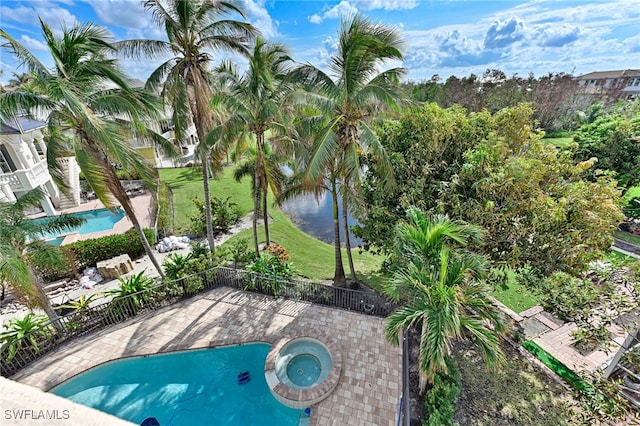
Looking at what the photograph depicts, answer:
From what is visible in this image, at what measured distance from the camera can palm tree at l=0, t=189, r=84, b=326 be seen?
7492 mm

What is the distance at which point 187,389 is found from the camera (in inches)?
361

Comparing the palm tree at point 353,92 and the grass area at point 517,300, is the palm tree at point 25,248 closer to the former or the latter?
the palm tree at point 353,92

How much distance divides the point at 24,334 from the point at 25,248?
9.89 ft

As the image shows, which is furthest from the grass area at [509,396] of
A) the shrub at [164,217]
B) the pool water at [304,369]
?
the shrub at [164,217]

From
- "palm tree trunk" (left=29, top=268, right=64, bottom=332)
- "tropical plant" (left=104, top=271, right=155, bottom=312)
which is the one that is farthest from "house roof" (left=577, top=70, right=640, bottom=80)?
"palm tree trunk" (left=29, top=268, right=64, bottom=332)

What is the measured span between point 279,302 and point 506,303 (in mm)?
11227

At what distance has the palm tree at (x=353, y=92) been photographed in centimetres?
872

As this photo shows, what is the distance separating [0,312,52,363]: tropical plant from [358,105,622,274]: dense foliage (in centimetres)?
1296

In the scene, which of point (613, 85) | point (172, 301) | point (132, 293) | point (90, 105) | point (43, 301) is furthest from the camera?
point (613, 85)

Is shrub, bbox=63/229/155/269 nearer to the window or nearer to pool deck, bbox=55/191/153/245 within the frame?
pool deck, bbox=55/191/153/245

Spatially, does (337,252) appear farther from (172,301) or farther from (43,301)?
(43,301)

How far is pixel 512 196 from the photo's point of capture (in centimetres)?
902

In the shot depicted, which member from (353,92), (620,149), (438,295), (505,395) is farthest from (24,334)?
(620,149)

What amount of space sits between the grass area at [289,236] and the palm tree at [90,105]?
7.27m
